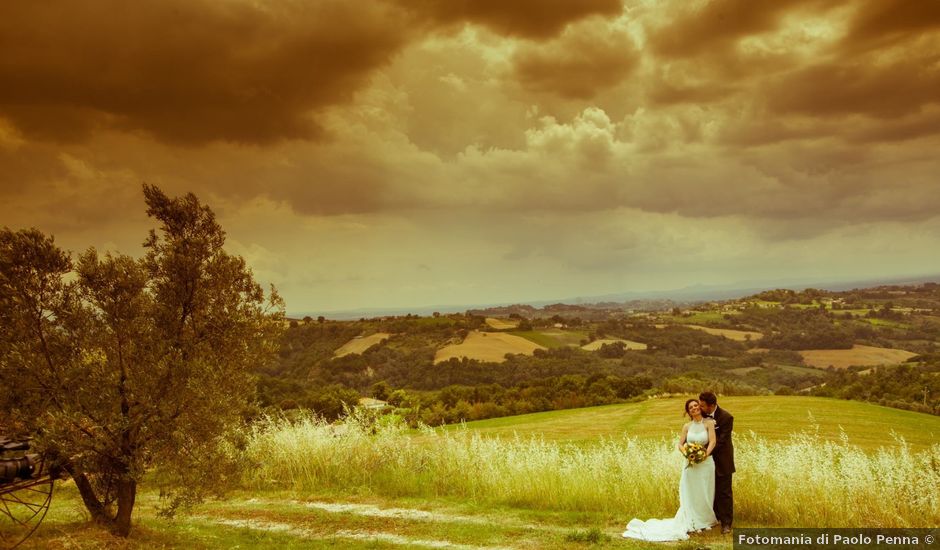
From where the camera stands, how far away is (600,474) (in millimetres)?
13234

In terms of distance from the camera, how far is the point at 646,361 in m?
98.4

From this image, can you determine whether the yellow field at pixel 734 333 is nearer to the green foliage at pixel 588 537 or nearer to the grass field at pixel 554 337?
A: the grass field at pixel 554 337

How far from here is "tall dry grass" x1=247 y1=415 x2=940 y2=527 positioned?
10.3 m

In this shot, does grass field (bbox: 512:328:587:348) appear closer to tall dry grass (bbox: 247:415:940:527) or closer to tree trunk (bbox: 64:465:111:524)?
tall dry grass (bbox: 247:415:940:527)

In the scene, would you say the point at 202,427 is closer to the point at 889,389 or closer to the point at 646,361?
the point at 889,389

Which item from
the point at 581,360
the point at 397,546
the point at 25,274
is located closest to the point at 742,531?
the point at 397,546

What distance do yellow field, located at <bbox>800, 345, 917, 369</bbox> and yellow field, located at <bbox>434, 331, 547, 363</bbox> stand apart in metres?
48.2

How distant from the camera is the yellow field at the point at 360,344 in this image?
91.0m

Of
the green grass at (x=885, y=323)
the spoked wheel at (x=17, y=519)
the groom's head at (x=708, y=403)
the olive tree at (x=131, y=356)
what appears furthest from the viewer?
the green grass at (x=885, y=323)

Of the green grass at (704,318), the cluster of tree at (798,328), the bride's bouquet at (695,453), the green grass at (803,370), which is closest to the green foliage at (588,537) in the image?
the bride's bouquet at (695,453)

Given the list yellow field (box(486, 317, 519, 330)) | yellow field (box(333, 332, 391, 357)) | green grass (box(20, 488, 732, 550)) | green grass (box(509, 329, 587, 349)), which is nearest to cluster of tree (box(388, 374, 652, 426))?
green grass (box(20, 488, 732, 550))

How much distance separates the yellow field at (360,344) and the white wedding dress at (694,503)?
267 feet

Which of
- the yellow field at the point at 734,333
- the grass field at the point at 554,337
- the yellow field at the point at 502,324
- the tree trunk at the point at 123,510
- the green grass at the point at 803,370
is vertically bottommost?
the green grass at the point at 803,370

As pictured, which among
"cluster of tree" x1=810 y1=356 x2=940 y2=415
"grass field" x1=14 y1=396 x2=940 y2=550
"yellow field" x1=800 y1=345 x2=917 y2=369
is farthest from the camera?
"yellow field" x1=800 y1=345 x2=917 y2=369
